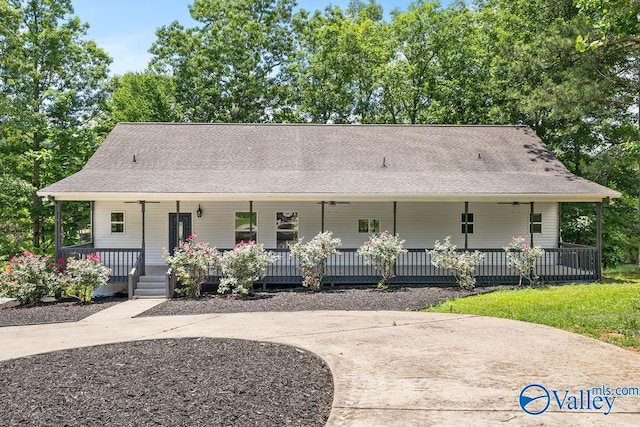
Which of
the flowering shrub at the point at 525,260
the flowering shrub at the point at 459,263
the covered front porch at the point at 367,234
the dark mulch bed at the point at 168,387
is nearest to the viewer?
the dark mulch bed at the point at 168,387

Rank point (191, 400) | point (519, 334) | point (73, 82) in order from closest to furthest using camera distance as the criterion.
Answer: point (191, 400) → point (519, 334) → point (73, 82)

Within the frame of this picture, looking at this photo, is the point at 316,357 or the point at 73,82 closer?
the point at 316,357

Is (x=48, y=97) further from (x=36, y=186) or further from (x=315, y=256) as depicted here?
(x=315, y=256)

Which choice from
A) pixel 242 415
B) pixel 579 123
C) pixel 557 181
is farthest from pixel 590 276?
pixel 242 415

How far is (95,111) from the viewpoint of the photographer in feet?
87.5

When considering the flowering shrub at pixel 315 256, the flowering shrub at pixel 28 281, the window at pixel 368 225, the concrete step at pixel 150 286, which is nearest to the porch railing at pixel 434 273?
the flowering shrub at pixel 315 256

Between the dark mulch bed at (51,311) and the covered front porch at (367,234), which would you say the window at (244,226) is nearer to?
the covered front porch at (367,234)

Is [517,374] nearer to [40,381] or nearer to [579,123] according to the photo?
[40,381]

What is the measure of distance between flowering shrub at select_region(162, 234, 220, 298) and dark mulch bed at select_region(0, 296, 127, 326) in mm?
1808

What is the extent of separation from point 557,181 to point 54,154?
22622 millimetres

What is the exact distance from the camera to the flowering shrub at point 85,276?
12.9m

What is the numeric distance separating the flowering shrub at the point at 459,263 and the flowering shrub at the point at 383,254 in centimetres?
101

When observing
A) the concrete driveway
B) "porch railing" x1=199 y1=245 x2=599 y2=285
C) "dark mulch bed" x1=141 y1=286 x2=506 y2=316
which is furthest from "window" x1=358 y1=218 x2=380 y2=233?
the concrete driveway

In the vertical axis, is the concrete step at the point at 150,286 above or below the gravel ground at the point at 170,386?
above
